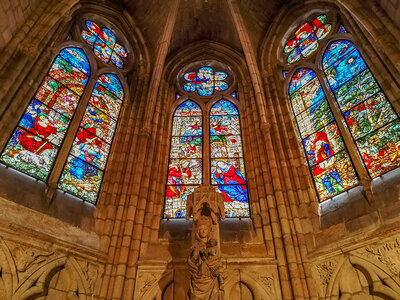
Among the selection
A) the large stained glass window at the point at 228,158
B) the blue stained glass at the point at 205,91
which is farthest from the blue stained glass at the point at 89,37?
the large stained glass window at the point at 228,158

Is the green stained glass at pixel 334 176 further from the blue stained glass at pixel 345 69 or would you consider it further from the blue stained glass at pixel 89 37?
the blue stained glass at pixel 89 37

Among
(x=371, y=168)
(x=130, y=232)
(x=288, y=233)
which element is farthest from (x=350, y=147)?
(x=130, y=232)

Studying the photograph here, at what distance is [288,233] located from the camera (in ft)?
19.2

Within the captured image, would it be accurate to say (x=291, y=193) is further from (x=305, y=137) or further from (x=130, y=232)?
(x=130, y=232)

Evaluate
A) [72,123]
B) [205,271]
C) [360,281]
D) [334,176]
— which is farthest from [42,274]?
[334,176]

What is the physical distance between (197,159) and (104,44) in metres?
4.83

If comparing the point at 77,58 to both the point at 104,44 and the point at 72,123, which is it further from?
the point at 72,123

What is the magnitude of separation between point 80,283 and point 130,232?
1.28m

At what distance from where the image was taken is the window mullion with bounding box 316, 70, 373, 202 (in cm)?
557

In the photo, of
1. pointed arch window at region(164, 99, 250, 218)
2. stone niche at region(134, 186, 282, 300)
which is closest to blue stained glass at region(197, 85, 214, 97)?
pointed arch window at region(164, 99, 250, 218)

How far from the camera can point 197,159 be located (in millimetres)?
7957

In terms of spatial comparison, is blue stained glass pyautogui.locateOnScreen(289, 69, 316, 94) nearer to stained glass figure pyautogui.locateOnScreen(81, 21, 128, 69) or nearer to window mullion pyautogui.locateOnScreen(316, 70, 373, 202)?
window mullion pyautogui.locateOnScreen(316, 70, 373, 202)

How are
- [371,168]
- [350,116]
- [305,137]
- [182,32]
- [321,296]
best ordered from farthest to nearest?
1. [182,32]
2. [305,137]
3. [350,116]
4. [371,168]
5. [321,296]

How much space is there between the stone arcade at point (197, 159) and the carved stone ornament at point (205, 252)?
21mm
